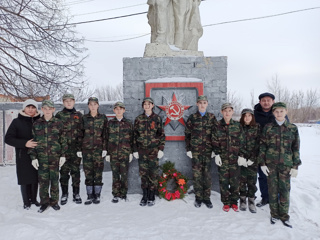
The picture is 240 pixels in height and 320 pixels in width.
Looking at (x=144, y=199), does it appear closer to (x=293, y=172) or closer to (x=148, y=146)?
(x=148, y=146)

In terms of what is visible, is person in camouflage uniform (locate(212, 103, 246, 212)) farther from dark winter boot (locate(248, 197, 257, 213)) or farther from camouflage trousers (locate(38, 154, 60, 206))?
camouflage trousers (locate(38, 154, 60, 206))

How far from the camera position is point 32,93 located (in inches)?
251

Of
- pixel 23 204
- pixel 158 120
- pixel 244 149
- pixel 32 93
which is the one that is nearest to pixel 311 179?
pixel 244 149

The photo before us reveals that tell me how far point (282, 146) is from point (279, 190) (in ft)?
2.10

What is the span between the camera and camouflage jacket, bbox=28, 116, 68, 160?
10.9ft

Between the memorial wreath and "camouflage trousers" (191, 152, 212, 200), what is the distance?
0.98 ft

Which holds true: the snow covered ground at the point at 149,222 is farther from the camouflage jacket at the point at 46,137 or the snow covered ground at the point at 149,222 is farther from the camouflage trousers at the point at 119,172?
the camouflage jacket at the point at 46,137

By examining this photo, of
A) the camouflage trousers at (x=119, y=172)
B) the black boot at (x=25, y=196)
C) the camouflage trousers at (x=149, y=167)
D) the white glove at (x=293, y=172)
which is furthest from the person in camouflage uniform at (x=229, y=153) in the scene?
the black boot at (x=25, y=196)

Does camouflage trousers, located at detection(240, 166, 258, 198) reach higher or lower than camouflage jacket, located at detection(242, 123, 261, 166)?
lower

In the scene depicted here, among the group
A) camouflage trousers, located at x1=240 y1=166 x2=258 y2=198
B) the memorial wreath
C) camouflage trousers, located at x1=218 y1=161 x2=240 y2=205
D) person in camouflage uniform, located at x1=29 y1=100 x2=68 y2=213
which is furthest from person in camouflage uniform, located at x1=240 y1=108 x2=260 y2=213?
person in camouflage uniform, located at x1=29 y1=100 x2=68 y2=213

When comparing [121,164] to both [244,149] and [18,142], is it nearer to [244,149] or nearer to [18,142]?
[18,142]

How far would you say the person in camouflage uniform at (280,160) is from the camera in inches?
116

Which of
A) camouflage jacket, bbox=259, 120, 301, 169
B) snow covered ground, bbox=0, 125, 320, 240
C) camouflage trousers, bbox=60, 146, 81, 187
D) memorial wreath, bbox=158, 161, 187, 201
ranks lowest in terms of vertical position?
snow covered ground, bbox=0, 125, 320, 240

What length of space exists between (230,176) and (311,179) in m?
3.60
